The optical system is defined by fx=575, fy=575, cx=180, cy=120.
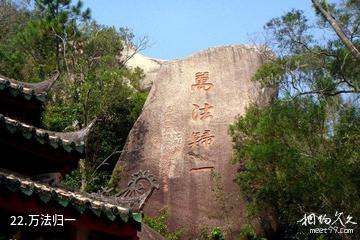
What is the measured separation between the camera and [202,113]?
14.8 m

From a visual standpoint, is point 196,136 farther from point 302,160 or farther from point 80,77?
point 302,160

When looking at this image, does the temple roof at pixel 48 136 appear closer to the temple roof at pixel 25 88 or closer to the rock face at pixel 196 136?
the temple roof at pixel 25 88

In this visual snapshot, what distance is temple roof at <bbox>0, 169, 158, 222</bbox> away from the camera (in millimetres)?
4750

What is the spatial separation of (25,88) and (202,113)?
877 cm

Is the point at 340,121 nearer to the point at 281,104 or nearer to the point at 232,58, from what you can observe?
the point at 281,104

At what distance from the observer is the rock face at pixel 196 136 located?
44.1 feet

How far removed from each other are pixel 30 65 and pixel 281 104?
28.0ft

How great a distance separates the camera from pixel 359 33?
1038 centimetres

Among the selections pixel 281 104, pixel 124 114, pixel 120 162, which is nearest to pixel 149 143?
pixel 120 162

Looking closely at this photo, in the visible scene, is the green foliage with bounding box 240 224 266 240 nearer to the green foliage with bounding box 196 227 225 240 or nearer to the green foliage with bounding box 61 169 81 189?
the green foliage with bounding box 196 227 225 240

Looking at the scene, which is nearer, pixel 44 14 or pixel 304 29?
pixel 304 29

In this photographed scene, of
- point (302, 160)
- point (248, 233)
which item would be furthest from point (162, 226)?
point (302, 160)

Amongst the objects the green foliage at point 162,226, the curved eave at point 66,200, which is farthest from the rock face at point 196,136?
the curved eave at point 66,200

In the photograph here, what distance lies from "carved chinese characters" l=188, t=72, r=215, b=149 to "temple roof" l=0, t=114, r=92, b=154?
8.36 meters
